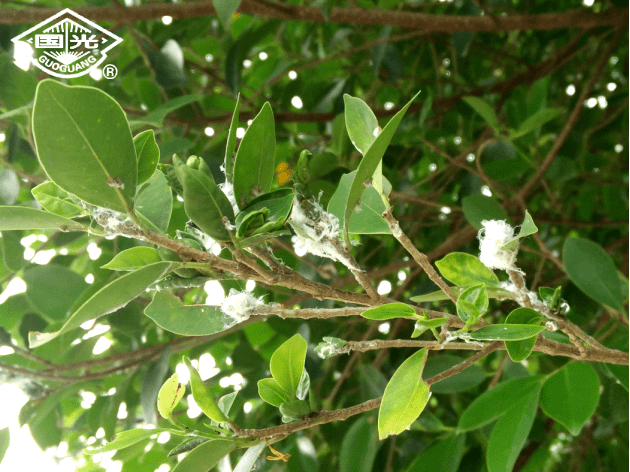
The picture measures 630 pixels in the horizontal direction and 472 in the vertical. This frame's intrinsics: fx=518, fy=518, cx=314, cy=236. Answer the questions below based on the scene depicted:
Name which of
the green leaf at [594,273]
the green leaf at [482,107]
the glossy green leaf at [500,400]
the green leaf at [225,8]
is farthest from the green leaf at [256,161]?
the green leaf at [482,107]

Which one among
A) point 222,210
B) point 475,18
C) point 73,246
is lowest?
point 73,246

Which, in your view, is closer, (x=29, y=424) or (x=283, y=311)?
(x=283, y=311)

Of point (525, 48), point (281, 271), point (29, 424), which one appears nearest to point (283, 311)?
point (281, 271)

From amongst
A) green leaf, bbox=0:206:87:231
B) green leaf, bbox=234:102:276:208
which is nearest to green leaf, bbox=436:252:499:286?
green leaf, bbox=234:102:276:208

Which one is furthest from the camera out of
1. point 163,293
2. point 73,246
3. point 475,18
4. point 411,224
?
point 411,224

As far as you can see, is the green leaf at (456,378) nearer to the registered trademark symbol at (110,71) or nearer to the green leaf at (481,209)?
the green leaf at (481,209)

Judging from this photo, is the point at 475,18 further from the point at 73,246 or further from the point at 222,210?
the point at 73,246

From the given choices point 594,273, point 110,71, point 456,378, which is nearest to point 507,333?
point 594,273

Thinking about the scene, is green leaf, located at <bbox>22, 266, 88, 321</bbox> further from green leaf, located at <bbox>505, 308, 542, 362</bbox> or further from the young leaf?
green leaf, located at <bbox>505, 308, 542, 362</bbox>
